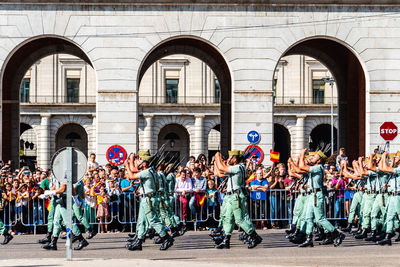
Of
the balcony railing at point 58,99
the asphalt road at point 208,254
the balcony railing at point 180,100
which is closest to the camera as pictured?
the asphalt road at point 208,254

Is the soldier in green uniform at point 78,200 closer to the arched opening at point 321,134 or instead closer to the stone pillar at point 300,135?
the stone pillar at point 300,135

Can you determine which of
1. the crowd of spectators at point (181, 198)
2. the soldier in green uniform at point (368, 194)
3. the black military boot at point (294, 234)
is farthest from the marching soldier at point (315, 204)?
the crowd of spectators at point (181, 198)

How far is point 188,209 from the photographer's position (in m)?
25.7

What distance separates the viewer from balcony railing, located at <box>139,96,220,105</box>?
70438mm

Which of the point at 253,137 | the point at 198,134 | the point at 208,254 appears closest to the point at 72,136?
the point at 198,134

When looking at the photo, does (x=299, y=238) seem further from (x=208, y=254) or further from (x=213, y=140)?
(x=213, y=140)

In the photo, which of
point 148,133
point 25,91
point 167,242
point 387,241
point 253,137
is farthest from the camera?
point 25,91

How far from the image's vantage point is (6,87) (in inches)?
1452

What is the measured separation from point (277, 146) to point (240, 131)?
40267 mm

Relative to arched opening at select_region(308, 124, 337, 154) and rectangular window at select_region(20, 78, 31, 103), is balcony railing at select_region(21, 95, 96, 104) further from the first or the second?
arched opening at select_region(308, 124, 337, 154)

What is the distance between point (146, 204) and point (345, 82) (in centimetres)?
2021

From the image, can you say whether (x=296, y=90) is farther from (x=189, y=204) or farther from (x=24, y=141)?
(x=189, y=204)

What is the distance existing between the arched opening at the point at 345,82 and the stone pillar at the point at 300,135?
102ft

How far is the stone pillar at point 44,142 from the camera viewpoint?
68.9 metres
